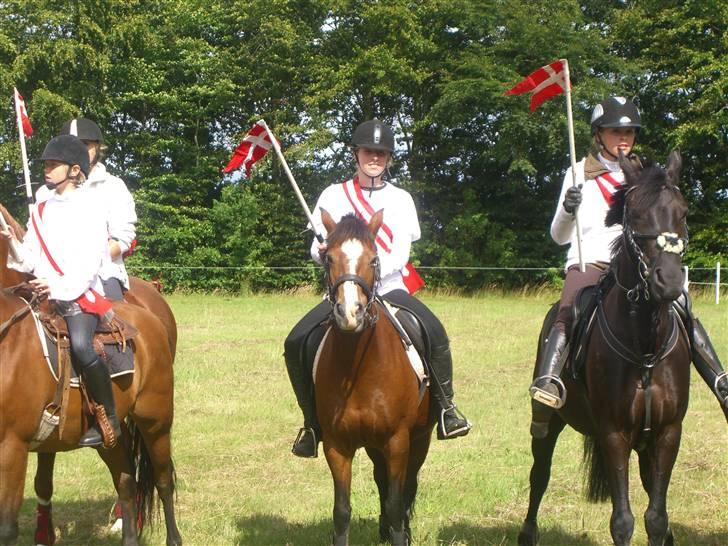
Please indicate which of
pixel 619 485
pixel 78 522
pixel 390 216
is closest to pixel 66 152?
pixel 390 216

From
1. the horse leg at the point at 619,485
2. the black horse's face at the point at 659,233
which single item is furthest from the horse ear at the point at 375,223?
the horse leg at the point at 619,485

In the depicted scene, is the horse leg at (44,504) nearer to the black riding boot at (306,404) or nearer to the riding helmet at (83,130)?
the black riding boot at (306,404)

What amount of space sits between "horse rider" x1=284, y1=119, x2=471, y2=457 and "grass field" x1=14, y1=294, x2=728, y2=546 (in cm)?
109

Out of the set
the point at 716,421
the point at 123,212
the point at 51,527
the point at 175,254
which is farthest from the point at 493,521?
the point at 175,254

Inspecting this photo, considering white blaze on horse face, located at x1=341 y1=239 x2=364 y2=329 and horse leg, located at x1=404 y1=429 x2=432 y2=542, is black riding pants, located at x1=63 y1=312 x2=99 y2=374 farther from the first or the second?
horse leg, located at x1=404 y1=429 x2=432 y2=542

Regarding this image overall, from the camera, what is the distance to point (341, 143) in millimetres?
37000

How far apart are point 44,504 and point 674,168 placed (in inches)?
209

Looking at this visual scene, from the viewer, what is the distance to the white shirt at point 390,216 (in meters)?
6.56

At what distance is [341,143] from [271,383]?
952 inches

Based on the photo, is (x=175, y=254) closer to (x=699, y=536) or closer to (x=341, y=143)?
(x=341, y=143)

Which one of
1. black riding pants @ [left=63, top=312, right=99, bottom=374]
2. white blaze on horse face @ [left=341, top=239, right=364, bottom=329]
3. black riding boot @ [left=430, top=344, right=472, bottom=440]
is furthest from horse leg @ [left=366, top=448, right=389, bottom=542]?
black riding pants @ [left=63, top=312, right=99, bottom=374]

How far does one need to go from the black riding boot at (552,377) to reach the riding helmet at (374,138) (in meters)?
1.83

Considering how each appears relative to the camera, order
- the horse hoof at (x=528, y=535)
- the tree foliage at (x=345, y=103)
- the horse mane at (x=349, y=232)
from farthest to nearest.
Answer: the tree foliage at (x=345, y=103) → the horse hoof at (x=528, y=535) → the horse mane at (x=349, y=232)

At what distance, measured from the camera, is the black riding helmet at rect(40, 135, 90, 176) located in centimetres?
590
